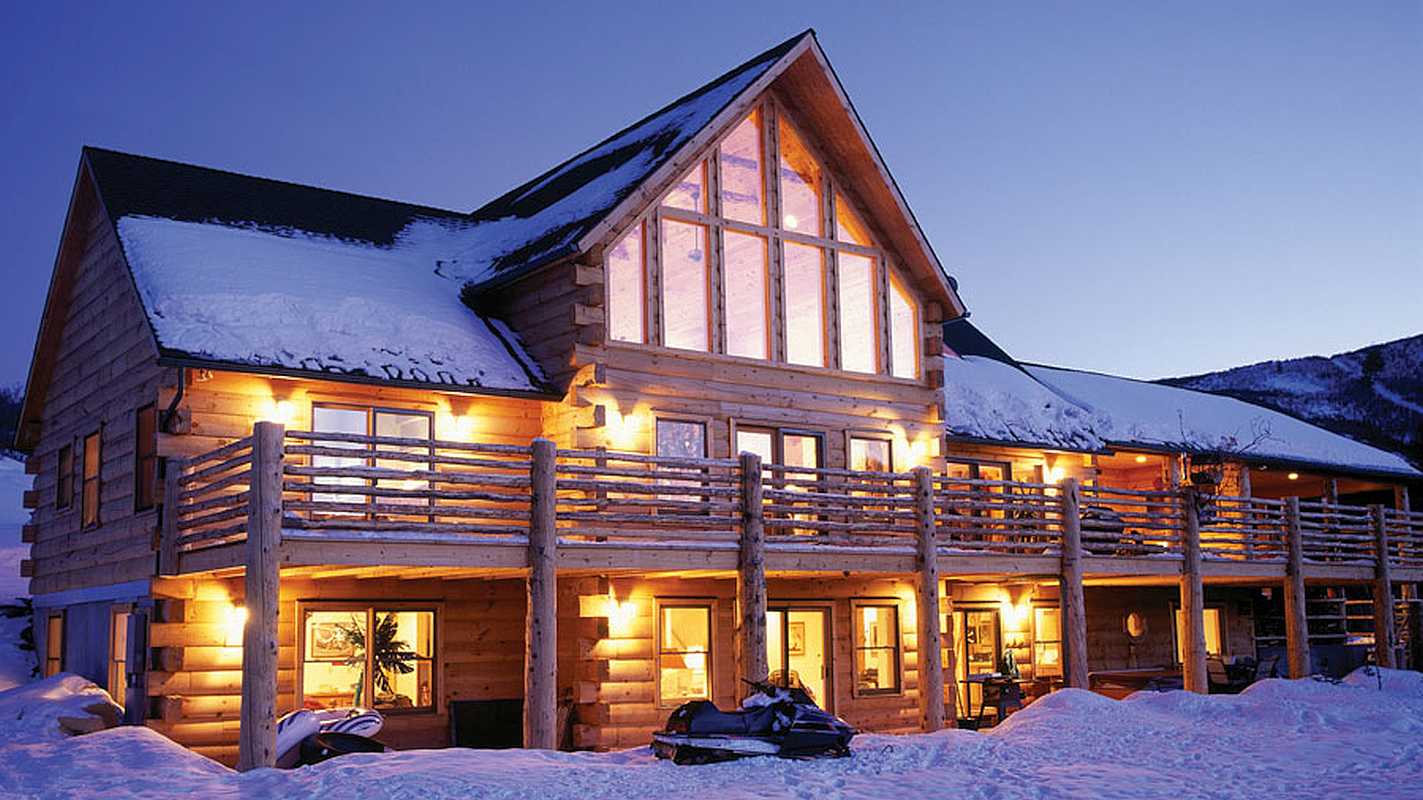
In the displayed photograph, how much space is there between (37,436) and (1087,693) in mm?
18564

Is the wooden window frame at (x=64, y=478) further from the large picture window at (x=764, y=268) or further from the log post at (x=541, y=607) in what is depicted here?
the log post at (x=541, y=607)

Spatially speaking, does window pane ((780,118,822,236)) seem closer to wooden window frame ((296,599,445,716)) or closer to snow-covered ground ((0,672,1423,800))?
wooden window frame ((296,599,445,716))

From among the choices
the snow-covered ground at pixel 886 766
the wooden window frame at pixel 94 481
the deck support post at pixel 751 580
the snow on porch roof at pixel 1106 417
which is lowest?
the snow-covered ground at pixel 886 766

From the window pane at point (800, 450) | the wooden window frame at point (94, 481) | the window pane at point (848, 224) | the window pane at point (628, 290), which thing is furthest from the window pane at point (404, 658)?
the window pane at point (848, 224)

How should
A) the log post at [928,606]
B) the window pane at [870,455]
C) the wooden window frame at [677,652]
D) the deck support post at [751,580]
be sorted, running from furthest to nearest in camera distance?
the window pane at [870,455] < the wooden window frame at [677,652] < the log post at [928,606] < the deck support post at [751,580]

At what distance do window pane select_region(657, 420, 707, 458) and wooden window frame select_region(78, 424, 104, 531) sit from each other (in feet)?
27.1

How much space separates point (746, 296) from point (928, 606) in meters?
5.63

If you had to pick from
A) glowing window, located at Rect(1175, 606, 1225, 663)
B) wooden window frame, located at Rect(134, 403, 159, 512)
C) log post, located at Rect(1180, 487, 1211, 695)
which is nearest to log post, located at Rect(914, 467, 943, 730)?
log post, located at Rect(1180, 487, 1211, 695)

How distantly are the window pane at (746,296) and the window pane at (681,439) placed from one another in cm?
144

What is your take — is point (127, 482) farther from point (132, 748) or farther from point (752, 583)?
point (752, 583)

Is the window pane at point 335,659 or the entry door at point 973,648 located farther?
the entry door at point 973,648

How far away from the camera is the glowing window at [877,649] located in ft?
82.1

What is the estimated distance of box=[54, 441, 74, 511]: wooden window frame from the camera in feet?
79.5

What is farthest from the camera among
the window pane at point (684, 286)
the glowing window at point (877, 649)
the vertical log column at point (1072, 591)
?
the glowing window at point (877, 649)
